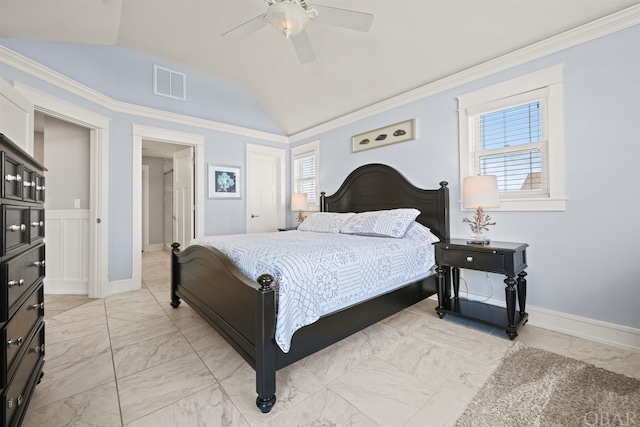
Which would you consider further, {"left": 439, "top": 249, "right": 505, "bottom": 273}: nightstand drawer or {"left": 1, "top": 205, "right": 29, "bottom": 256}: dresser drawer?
{"left": 439, "top": 249, "right": 505, "bottom": 273}: nightstand drawer

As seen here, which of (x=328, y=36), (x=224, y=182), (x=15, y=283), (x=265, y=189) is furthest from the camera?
(x=265, y=189)

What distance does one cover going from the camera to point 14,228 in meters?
1.13

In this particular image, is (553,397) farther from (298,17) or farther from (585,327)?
(298,17)

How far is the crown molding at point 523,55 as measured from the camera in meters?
2.05

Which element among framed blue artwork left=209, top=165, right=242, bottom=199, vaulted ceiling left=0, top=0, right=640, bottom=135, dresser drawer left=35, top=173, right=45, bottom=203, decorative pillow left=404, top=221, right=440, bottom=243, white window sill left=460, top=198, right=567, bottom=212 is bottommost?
decorative pillow left=404, top=221, right=440, bottom=243

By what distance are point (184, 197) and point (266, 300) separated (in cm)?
370

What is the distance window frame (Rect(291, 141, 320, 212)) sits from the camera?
4.64 meters

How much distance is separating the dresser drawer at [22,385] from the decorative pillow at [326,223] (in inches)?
98.3

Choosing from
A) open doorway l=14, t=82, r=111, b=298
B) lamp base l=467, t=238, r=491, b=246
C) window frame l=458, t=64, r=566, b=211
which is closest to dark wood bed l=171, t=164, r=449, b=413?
lamp base l=467, t=238, r=491, b=246

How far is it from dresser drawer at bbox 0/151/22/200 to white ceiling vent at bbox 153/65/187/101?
10.6 ft

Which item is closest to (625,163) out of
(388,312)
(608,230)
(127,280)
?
(608,230)

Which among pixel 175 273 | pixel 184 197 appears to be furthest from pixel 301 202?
pixel 175 273

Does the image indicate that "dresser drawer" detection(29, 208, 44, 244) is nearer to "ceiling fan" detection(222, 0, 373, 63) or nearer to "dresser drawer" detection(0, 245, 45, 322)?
"dresser drawer" detection(0, 245, 45, 322)

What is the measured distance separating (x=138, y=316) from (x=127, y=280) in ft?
3.68
